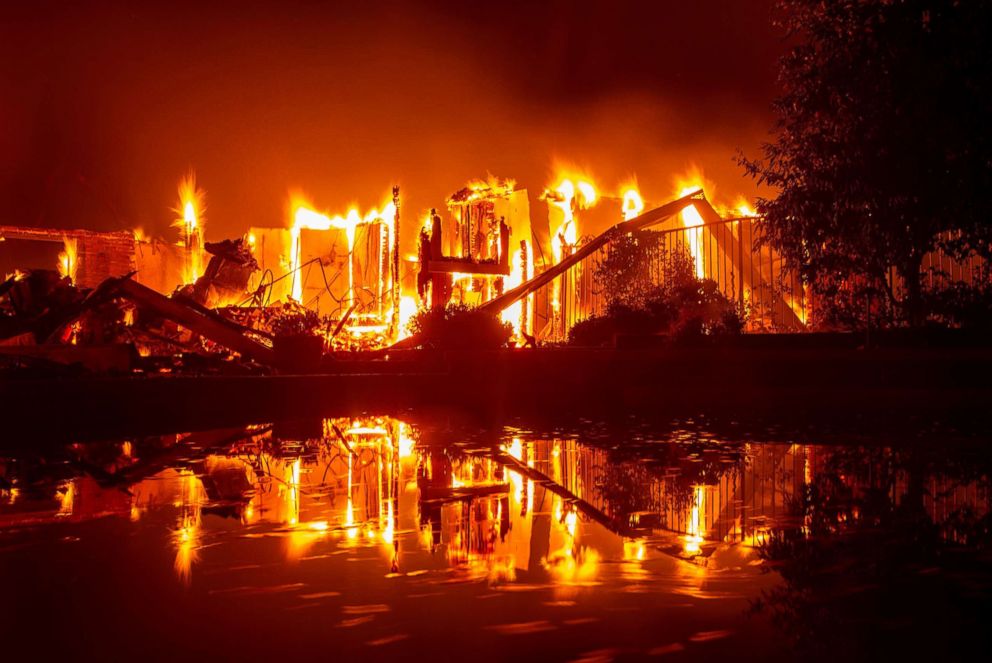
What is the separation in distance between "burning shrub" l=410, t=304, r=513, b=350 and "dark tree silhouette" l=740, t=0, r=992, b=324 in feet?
14.1

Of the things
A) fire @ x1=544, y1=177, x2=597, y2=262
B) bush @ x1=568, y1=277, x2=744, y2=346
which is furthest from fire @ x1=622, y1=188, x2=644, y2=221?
bush @ x1=568, y1=277, x2=744, y2=346

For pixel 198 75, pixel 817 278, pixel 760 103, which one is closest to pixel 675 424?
pixel 817 278

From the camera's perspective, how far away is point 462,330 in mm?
13562

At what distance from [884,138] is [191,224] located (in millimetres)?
14979

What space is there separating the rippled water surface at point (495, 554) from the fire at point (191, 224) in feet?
49.7

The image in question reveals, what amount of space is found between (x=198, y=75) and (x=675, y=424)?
597 inches

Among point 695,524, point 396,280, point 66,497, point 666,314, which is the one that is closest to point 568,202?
point 396,280

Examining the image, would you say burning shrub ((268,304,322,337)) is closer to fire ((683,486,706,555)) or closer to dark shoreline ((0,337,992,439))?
dark shoreline ((0,337,992,439))

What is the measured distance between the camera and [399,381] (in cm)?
1078

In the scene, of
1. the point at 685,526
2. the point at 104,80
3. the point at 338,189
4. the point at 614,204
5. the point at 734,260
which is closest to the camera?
the point at 685,526

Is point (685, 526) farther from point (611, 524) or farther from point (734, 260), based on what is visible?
point (734, 260)

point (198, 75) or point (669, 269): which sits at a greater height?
point (198, 75)

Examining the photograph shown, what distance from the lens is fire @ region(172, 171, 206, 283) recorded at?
20344 millimetres

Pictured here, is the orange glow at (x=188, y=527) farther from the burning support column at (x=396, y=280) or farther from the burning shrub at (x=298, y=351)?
the burning support column at (x=396, y=280)
